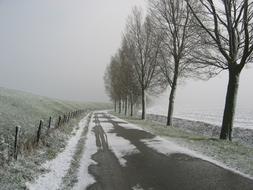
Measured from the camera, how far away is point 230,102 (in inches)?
627

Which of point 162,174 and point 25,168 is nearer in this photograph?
point 162,174

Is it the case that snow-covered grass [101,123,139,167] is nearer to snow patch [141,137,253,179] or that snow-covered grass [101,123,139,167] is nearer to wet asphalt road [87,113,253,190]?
wet asphalt road [87,113,253,190]

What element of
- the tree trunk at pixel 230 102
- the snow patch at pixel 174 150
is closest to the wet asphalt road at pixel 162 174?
the snow patch at pixel 174 150

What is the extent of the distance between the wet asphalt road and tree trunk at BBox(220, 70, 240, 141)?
6.56 meters

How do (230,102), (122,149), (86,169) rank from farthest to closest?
1. (230,102)
2. (122,149)
3. (86,169)

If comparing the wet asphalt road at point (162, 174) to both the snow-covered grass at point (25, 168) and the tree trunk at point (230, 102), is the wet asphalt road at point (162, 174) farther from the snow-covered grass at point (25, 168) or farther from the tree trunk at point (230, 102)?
the tree trunk at point (230, 102)

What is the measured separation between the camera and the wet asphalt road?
22.8ft

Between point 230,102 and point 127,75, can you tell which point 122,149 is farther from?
point 127,75

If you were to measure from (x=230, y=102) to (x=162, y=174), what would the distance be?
31.6 feet

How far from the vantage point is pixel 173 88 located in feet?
85.6

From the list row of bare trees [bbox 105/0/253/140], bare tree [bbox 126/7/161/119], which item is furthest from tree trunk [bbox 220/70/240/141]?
bare tree [bbox 126/7/161/119]

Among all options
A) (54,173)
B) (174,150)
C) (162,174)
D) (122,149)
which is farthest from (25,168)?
(174,150)

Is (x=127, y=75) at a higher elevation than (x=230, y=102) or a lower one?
higher

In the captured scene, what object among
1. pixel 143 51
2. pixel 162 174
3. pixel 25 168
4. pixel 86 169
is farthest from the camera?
pixel 143 51
